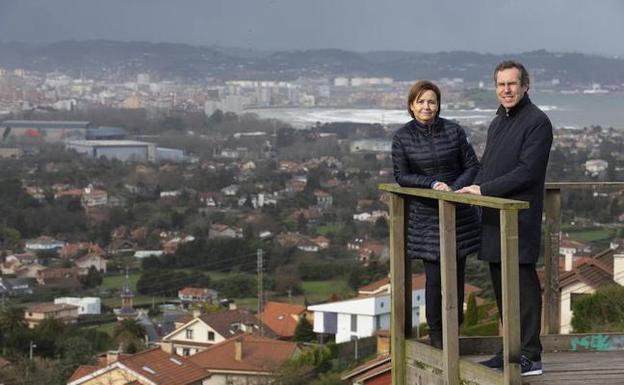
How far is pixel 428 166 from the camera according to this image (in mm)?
5559

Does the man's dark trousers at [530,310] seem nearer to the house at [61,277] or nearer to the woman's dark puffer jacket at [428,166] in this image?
the woman's dark puffer jacket at [428,166]

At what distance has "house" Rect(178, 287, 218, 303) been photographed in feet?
175

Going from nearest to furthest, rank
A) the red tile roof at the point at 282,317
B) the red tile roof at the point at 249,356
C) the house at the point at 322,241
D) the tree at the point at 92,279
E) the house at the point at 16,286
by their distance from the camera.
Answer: the red tile roof at the point at 249,356
the red tile roof at the point at 282,317
the house at the point at 16,286
the tree at the point at 92,279
the house at the point at 322,241

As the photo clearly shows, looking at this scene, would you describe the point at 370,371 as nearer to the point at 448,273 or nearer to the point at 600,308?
the point at 600,308

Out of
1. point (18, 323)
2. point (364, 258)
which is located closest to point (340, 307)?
point (18, 323)

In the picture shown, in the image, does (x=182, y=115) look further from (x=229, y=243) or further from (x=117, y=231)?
(x=229, y=243)

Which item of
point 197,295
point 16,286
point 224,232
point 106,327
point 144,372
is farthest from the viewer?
point 224,232

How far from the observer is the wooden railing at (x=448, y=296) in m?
4.70

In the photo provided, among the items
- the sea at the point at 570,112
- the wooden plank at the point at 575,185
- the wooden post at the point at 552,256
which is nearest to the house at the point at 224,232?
the sea at the point at 570,112

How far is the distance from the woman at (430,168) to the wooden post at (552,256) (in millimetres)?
875

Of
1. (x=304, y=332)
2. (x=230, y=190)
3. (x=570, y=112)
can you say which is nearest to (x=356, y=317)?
(x=304, y=332)

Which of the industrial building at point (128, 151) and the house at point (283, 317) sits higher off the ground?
the industrial building at point (128, 151)

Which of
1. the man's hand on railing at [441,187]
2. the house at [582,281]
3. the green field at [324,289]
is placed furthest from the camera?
the green field at [324,289]

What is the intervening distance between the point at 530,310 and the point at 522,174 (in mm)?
507
